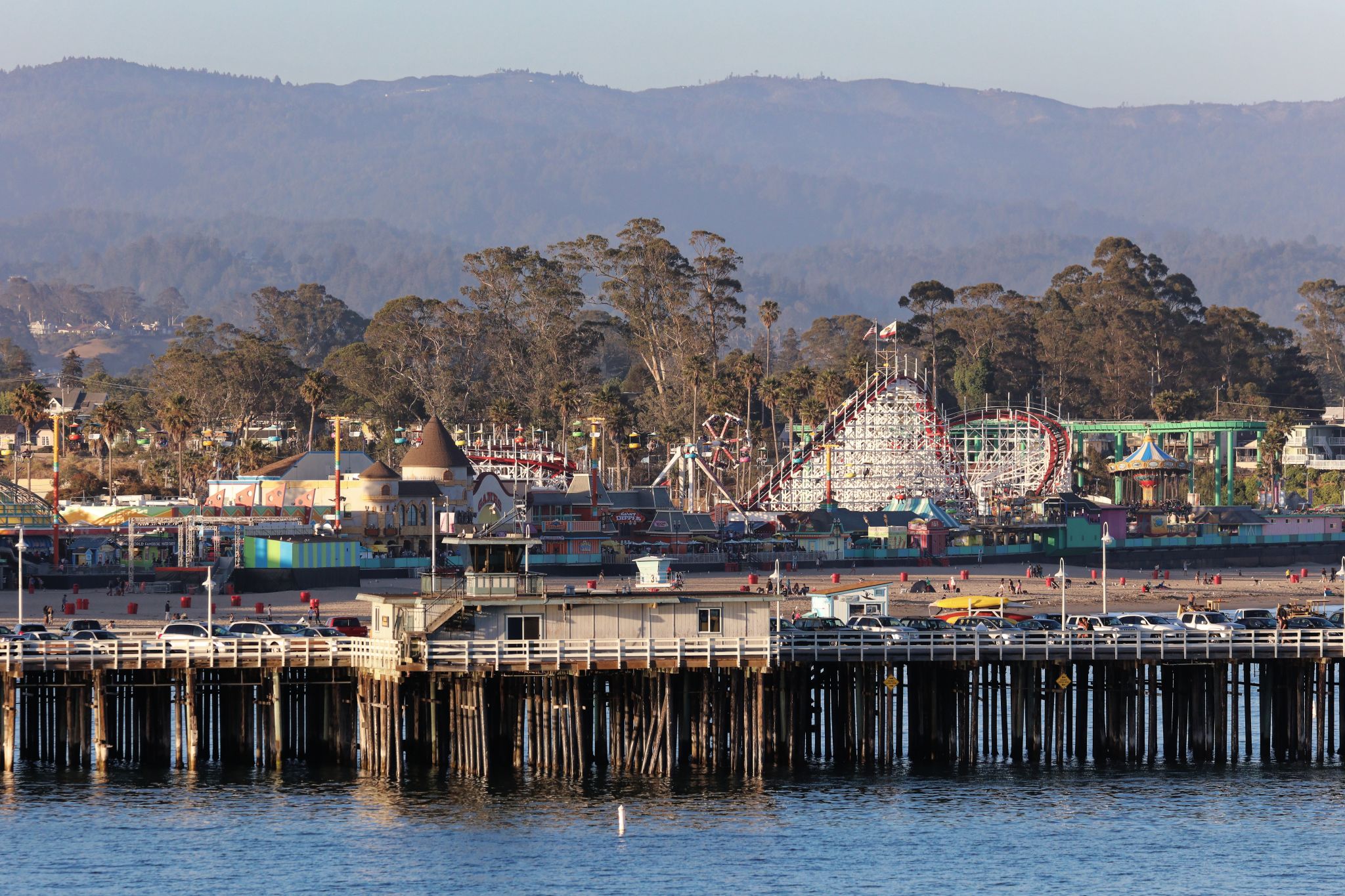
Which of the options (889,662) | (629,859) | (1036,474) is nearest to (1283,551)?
(1036,474)

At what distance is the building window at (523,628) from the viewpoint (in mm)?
56562

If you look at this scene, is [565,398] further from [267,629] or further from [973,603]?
[267,629]

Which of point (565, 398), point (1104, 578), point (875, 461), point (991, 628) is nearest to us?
point (991, 628)

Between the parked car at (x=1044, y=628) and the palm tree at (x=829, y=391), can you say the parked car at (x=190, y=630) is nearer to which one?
the parked car at (x=1044, y=628)

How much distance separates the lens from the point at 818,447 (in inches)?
6565

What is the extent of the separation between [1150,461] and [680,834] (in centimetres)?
13370

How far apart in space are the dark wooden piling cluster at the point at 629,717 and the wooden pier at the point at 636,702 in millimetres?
78

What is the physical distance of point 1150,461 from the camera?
17762 cm

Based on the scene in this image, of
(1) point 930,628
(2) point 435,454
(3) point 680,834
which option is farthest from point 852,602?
(2) point 435,454

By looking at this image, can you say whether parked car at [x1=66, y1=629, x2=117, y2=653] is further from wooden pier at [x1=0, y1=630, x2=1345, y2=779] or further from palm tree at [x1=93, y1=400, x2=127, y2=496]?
palm tree at [x1=93, y1=400, x2=127, y2=496]

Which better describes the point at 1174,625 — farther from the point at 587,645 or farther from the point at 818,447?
the point at 818,447

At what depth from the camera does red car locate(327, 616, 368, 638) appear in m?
71.5

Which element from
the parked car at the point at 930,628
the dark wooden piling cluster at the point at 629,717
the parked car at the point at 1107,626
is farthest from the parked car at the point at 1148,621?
the dark wooden piling cluster at the point at 629,717

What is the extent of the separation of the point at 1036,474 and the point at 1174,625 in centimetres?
10844
